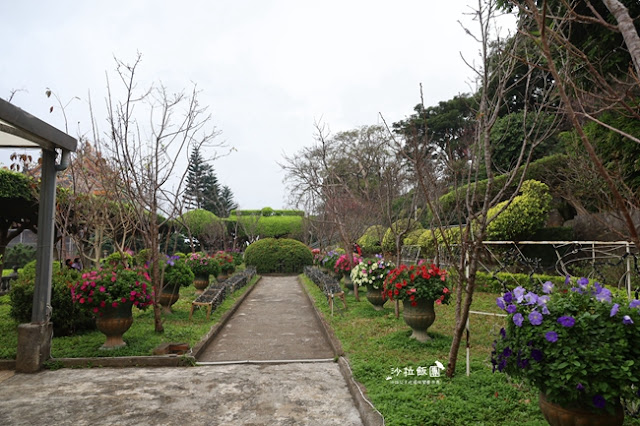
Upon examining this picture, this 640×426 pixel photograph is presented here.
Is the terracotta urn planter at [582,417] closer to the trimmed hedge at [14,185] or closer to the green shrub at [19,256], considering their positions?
the trimmed hedge at [14,185]

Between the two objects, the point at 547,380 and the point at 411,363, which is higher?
the point at 547,380

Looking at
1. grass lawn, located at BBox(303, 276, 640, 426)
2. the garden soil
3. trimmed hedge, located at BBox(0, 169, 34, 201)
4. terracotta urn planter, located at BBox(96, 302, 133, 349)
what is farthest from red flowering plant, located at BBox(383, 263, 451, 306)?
trimmed hedge, located at BBox(0, 169, 34, 201)

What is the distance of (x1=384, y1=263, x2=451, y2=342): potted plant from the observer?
557 cm

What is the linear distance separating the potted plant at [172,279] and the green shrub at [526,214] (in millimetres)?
8342

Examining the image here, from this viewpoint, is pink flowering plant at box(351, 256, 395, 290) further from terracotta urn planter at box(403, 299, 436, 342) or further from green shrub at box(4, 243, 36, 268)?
green shrub at box(4, 243, 36, 268)

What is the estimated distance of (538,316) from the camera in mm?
2617

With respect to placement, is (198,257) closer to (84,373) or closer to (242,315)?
(242,315)

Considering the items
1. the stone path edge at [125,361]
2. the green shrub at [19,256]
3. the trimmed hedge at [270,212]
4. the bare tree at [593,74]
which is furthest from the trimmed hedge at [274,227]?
the bare tree at [593,74]

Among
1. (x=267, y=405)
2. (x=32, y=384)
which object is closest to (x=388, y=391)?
(x=267, y=405)

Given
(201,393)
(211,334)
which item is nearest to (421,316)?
(201,393)

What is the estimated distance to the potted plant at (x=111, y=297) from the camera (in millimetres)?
5367

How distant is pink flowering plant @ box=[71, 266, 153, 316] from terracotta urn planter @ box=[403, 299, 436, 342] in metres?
3.83

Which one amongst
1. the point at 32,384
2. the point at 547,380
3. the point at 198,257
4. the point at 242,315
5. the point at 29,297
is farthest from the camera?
the point at 198,257

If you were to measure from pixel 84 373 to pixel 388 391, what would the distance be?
363 cm
